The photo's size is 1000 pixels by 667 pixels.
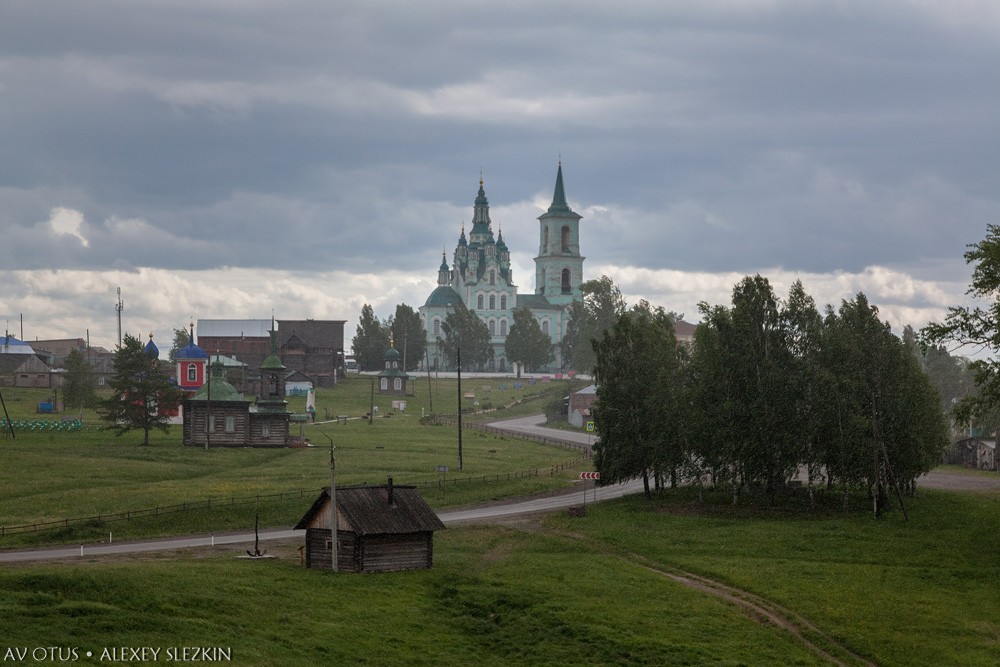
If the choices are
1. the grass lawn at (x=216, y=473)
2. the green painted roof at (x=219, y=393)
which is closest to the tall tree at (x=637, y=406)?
the grass lawn at (x=216, y=473)

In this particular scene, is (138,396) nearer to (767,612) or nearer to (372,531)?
(372,531)

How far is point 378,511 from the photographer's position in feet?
163

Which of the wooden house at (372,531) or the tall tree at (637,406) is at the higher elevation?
the tall tree at (637,406)

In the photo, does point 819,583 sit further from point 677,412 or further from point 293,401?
point 293,401

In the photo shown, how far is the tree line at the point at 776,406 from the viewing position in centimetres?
6581

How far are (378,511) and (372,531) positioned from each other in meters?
1.33

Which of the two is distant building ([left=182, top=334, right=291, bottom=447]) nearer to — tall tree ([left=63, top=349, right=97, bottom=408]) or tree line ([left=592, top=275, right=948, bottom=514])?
tall tree ([left=63, top=349, right=97, bottom=408])

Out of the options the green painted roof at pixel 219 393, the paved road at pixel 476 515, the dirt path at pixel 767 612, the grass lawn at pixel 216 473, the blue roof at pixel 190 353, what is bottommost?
the dirt path at pixel 767 612

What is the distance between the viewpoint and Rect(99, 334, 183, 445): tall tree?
99.6 m

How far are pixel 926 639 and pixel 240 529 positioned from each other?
3435 centimetres

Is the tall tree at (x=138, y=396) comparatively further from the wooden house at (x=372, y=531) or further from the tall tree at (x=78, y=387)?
the wooden house at (x=372, y=531)

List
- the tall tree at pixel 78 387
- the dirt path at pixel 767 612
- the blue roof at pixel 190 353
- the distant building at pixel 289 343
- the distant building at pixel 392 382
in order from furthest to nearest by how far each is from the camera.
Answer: the distant building at pixel 289 343, the distant building at pixel 392 382, the blue roof at pixel 190 353, the tall tree at pixel 78 387, the dirt path at pixel 767 612

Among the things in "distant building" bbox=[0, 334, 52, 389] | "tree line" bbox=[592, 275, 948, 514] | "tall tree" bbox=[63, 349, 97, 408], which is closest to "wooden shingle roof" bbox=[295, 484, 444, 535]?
"tree line" bbox=[592, 275, 948, 514]

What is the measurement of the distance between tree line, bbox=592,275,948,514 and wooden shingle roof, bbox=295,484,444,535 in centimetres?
2289
